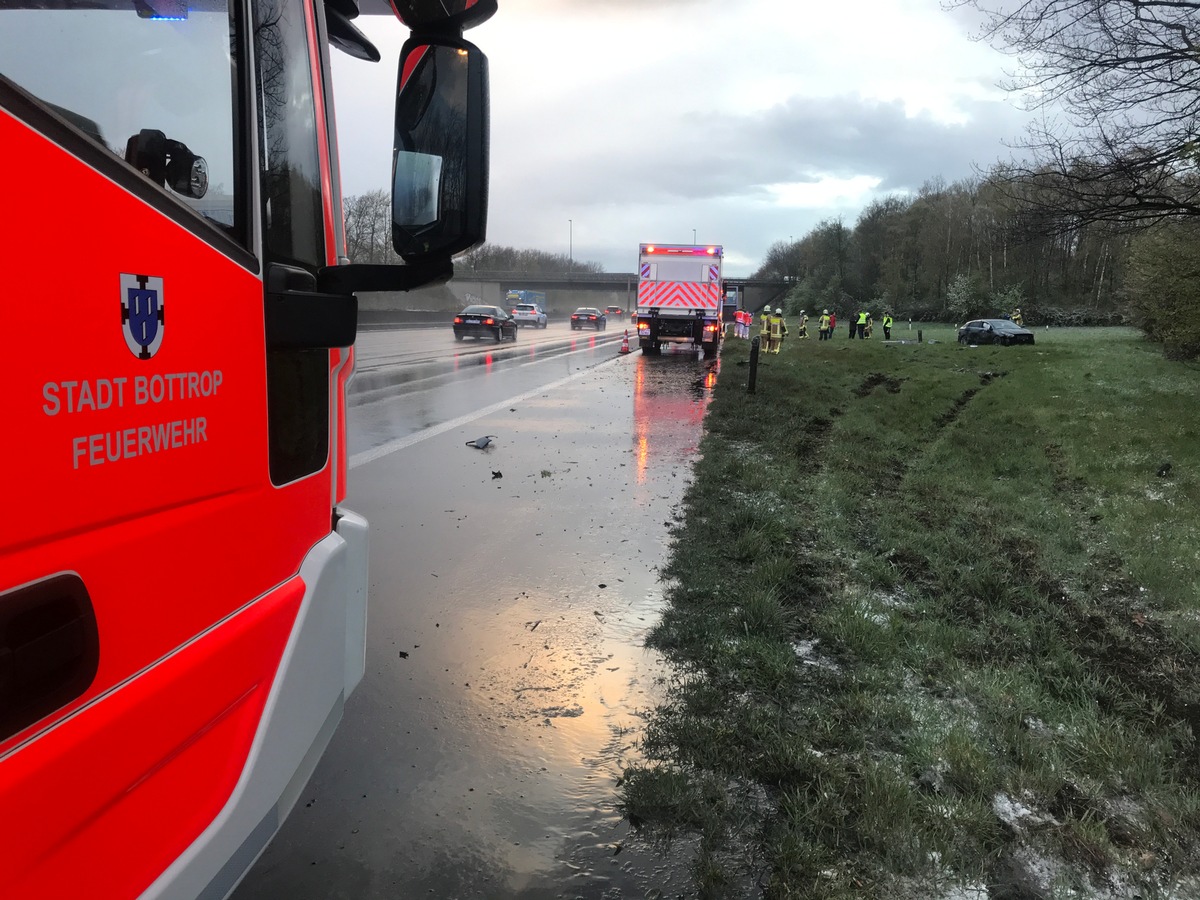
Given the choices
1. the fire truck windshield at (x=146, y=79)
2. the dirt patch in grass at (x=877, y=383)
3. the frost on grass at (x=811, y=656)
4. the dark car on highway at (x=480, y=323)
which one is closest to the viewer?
the fire truck windshield at (x=146, y=79)

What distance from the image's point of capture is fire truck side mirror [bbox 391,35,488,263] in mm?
2041

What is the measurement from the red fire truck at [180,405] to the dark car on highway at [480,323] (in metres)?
29.9

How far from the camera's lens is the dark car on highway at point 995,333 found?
1479 inches

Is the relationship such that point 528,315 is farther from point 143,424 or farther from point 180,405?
point 143,424

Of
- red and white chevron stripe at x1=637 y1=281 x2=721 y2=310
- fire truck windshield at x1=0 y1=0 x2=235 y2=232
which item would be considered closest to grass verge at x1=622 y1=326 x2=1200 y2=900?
fire truck windshield at x1=0 y1=0 x2=235 y2=232

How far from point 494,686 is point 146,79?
299cm


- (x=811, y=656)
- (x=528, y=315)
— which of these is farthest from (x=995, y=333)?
(x=811, y=656)

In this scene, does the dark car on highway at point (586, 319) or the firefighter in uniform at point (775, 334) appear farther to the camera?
the dark car on highway at point (586, 319)

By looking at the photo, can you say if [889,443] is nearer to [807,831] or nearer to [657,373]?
[807,831]

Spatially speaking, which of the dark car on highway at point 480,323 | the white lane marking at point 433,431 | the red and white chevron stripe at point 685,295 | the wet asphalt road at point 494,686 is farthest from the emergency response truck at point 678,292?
the wet asphalt road at point 494,686

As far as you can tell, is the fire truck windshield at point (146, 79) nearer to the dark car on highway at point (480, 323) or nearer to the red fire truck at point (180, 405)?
the red fire truck at point (180, 405)

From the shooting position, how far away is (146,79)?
1434mm

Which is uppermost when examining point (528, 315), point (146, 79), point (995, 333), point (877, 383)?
point (528, 315)

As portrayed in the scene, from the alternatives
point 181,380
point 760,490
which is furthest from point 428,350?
point 181,380
